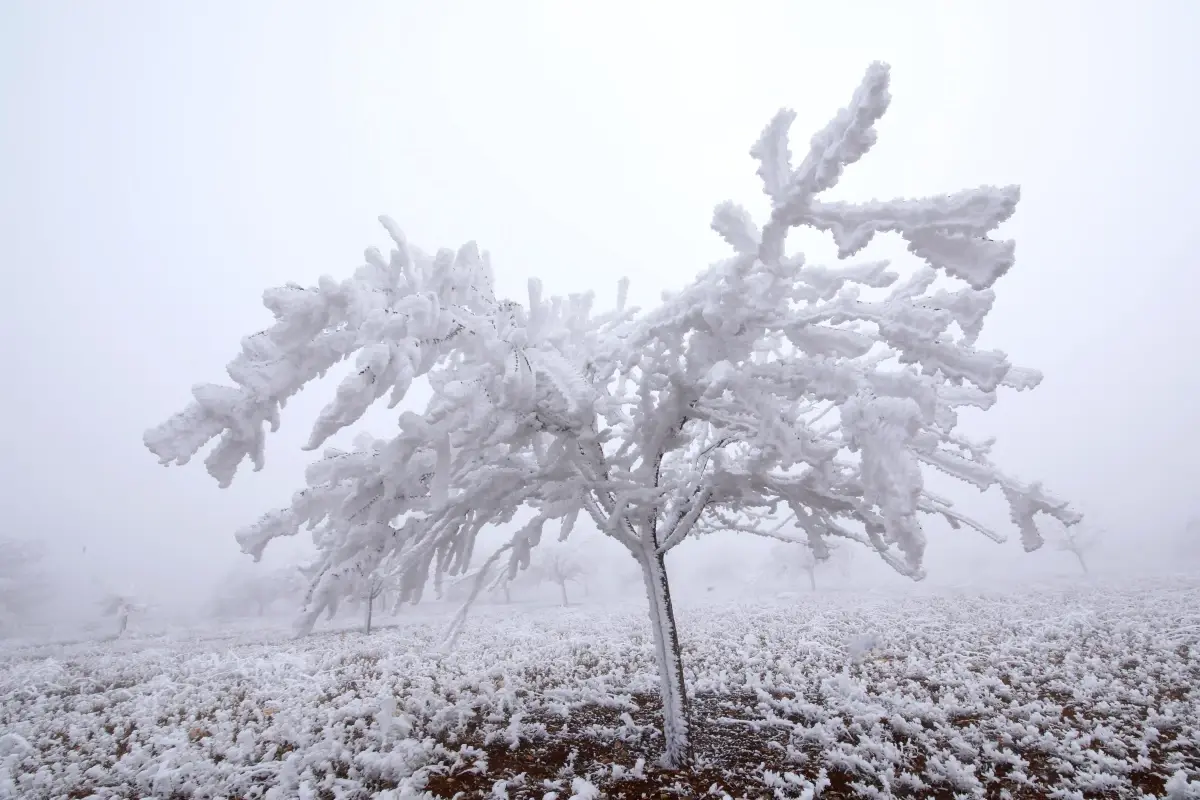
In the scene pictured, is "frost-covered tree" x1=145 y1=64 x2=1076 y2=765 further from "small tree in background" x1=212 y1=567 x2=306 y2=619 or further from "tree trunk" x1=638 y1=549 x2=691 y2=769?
"small tree in background" x1=212 y1=567 x2=306 y2=619

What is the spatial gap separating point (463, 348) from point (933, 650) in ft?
37.4

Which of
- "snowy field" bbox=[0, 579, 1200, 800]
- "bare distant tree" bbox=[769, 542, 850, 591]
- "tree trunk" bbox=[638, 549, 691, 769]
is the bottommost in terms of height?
"snowy field" bbox=[0, 579, 1200, 800]

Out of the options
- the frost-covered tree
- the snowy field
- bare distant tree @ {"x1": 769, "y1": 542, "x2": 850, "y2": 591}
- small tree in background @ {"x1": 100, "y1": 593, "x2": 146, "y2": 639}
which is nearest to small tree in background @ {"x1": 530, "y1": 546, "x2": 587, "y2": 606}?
bare distant tree @ {"x1": 769, "y1": 542, "x2": 850, "y2": 591}

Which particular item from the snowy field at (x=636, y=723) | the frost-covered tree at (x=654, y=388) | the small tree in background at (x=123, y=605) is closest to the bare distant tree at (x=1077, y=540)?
the snowy field at (x=636, y=723)

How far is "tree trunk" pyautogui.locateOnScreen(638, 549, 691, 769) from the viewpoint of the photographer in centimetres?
517

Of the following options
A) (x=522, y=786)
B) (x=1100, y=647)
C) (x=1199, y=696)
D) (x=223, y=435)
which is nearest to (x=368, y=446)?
(x=223, y=435)

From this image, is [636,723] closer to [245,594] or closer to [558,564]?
[558,564]

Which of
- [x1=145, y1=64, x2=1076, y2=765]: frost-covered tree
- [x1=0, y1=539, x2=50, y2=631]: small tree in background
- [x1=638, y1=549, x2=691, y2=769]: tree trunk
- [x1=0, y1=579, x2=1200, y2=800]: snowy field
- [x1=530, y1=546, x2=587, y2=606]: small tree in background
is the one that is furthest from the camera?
[x1=530, y1=546, x2=587, y2=606]: small tree in background

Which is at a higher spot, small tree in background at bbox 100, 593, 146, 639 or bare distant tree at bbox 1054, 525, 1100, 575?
bare distant tree at bbox 1054, 525, 1100, 575

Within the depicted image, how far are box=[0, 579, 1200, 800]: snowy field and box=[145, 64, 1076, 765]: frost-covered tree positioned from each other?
55.7 inches

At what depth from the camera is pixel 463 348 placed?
3.78 metres

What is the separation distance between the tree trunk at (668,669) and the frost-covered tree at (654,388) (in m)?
0.02

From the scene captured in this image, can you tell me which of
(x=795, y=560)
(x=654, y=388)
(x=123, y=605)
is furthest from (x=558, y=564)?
(x=654, y=388)

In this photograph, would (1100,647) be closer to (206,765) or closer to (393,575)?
(393,575)
